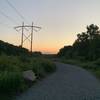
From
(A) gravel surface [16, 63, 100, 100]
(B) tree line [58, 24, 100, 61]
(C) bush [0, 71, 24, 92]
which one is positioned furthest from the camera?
(B) tree line [58, 24, 100, 61]

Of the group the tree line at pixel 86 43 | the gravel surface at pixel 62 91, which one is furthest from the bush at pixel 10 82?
the tree line at pixel 86 43

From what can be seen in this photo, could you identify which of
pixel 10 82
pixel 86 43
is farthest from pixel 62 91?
pixel 86 43

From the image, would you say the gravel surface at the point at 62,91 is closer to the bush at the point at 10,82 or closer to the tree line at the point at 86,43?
the bush at the point at 10,82

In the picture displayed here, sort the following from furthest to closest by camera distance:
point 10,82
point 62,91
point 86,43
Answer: point 86,43, point 62,91, point 10,82

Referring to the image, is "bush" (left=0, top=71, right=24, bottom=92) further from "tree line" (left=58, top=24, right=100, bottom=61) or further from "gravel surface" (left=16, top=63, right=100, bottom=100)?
"tree line" (left=58, top=24, right=100, bottom=61)

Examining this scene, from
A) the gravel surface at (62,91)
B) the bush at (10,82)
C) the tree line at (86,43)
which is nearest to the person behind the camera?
the gravel surface at (62,91)

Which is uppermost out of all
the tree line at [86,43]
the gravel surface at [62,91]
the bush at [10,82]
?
the tree line at [86,43]

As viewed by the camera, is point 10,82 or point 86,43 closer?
point 10,82

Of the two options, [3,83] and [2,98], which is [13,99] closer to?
[2,98]

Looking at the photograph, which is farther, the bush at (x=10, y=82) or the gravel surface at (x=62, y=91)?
the bush at (x=10, y=82)

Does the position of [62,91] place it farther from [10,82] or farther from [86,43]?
[86,43]

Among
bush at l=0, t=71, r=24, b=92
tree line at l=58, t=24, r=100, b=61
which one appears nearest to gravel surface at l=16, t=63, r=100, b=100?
bush at l=0, t=71, r=24, b=92

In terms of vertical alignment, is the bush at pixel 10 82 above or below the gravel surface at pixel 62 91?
above

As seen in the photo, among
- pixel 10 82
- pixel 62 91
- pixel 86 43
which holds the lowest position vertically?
pixel 62 91
